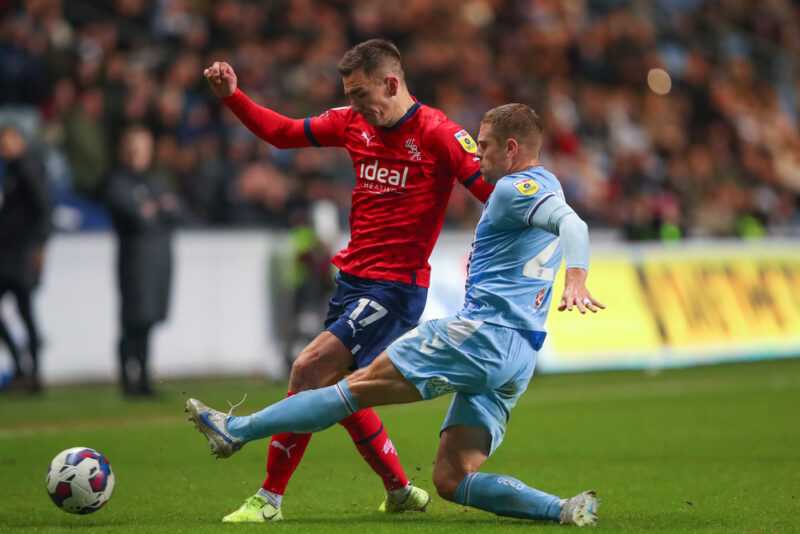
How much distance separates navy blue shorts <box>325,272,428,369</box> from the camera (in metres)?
6.17

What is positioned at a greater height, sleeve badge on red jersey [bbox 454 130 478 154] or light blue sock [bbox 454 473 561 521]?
sleeve badge on red jersey [bbox 454 130 478 154]

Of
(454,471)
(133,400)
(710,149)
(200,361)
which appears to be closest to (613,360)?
(200,361)

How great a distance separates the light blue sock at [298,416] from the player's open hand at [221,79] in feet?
6.31

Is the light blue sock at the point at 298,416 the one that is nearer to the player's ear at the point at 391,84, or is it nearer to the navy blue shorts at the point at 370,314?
the navy blue shorts at the point at 370,314

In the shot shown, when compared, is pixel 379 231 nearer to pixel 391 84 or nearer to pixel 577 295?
pixel 391 84

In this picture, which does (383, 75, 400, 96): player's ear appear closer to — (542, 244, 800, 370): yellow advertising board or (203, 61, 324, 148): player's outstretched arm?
(203, 61, 324, 148): player's outstretched arm

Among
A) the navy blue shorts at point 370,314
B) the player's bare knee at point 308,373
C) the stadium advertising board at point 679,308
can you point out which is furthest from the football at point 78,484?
the stadium advertising board at point 679,308

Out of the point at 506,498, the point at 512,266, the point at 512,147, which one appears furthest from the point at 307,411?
the point at 512,147

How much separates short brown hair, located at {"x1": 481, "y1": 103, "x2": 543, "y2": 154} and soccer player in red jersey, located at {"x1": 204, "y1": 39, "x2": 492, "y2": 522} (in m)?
0.50

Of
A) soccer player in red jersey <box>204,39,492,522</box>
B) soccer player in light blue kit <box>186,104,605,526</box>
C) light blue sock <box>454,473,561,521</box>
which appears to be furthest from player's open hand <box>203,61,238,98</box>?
light blue sock <box>454,473,561,521</box>

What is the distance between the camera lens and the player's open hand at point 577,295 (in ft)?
16.2

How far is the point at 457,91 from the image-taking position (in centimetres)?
1908

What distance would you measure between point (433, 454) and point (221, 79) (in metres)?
3.75

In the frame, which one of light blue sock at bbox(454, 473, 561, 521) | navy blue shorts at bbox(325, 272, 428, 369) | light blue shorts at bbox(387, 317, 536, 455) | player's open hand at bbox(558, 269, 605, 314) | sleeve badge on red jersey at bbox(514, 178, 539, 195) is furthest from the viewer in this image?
navy blue shorts at bbox(325, 272, 428, 369)
